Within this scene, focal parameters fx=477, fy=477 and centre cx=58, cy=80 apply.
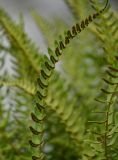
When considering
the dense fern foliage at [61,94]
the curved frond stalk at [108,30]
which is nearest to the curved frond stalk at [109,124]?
the dense fern foliage at [61,94]

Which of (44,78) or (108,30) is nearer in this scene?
(44,78)

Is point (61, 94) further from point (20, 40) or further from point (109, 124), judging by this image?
point (109, 124)

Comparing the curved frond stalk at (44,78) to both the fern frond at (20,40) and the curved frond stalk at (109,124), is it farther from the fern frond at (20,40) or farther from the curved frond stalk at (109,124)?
the fern frond at (20,40)

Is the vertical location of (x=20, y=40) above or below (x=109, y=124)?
above

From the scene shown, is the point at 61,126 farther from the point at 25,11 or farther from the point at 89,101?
the point at 25,11

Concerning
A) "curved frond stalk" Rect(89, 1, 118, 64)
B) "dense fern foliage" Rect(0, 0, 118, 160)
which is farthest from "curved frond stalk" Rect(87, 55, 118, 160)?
"curved frond stalk" Rect(89, 1, 118, 64)

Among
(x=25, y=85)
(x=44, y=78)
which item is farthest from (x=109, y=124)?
(x=25, y=85)

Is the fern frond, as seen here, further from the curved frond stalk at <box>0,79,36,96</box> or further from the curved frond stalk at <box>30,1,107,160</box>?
the curved frond stalk at <box>30,1,107,160</box>

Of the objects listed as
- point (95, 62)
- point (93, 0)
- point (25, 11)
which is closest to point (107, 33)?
point (93, 0)
